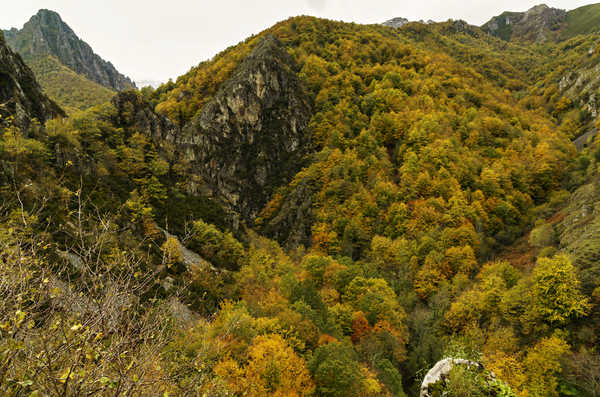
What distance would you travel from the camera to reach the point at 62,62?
117812 mm

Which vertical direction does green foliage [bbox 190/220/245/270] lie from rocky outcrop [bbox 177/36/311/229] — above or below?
below

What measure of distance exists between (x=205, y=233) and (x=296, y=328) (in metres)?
14.8

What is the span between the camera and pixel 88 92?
8650cm

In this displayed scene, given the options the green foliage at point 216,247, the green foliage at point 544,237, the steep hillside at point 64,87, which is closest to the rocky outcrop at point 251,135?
the steep hillside at point 64,87

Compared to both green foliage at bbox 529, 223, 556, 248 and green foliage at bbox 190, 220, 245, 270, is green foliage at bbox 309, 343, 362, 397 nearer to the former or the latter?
green foliage at bbox 190, 220, 245, 270

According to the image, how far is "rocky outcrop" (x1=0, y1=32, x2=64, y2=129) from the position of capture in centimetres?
2571

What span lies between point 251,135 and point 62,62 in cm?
10974

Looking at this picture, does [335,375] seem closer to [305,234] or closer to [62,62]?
[305,234]

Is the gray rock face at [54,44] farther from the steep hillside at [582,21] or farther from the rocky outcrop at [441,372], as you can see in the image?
the steep hillside at [582,21]

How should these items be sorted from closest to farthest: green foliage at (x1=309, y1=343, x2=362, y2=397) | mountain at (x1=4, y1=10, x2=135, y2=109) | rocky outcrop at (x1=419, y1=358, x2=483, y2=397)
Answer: rocky outcrop at (x1=419, y1=358, x2=483, y2=397) → green foliage at (x1=309, y1=343, x2=362, y2=397) → mountain at (x1=4, y1=10, x2=135, y2=109)

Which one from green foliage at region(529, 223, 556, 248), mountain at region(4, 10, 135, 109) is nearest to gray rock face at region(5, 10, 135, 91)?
mountain at region(4, 10, 135, 109)

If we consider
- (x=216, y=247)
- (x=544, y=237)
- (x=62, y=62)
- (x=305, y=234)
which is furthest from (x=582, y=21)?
(x=62, y=62)

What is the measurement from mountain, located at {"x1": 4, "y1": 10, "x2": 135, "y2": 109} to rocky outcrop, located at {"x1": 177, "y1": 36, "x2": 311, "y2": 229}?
1481 inches

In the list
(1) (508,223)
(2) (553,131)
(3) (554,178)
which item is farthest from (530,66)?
(1) (508,223)
